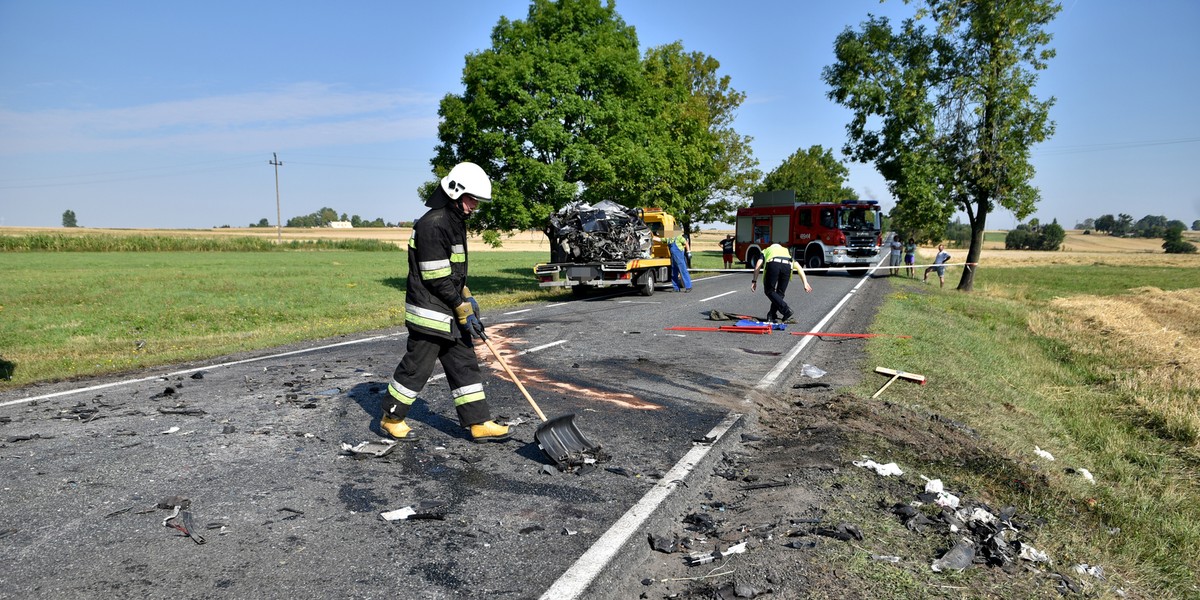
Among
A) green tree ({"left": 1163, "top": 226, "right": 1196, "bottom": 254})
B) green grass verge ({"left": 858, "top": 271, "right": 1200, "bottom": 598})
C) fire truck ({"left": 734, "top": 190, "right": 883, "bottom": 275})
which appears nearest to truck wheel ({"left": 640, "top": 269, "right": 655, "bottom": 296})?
green grass verge ({"left": 858, "top": 271, "right": 1200, "bottom": 598})

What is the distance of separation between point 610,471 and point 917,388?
14.7 feet

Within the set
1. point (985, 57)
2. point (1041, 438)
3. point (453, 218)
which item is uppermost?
point (985, 57)

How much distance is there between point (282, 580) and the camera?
3.22 m

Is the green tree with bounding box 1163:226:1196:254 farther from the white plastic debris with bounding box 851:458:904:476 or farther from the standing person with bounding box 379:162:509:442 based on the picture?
the standing person with bounding box 379:162:509:442

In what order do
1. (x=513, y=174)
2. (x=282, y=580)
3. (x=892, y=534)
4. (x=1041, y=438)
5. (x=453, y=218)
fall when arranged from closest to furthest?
(x=282, y=580) < (x=892, y=534) < (x=453, y=218) < (x=1041, y=438) < (x=513, y=174)

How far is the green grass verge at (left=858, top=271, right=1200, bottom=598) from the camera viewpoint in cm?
448

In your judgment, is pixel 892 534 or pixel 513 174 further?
pixel 513 174

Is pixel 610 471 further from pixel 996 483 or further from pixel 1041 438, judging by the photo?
pixel 1041 438

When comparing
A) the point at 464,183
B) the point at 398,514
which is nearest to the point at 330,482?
the point at 398,514

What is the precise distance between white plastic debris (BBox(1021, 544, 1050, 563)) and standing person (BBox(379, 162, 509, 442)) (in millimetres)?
3342

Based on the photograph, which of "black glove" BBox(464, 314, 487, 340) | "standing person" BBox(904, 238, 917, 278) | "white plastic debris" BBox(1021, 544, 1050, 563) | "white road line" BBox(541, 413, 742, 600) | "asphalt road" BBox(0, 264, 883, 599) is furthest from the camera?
"standing person" BBox(904, 238, 917, 278)

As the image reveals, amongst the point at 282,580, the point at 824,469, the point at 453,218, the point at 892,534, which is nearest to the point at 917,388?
the point at 824,469

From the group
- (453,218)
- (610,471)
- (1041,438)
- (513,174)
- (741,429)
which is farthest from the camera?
(513,174)

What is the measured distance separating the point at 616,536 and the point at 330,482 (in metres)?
1.88
